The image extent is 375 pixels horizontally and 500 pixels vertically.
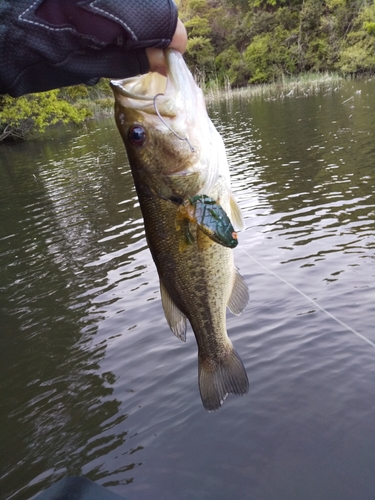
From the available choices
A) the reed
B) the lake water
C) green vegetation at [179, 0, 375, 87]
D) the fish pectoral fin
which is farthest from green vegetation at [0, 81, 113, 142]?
the fish pectoral fin

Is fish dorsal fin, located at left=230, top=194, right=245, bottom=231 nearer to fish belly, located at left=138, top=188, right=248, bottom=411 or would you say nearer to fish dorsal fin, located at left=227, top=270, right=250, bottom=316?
fish belly, located at left=138, top=188, right=248, bottom=411

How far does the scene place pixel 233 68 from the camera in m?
57.2

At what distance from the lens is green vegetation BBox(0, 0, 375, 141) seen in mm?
40634

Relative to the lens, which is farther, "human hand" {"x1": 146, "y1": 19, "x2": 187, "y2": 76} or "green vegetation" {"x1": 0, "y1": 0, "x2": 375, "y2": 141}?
"green vegetation" {"x1": 0, "y1": 0, "x2": 375, "y2": 141}

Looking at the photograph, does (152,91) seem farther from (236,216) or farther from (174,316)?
(174,316)

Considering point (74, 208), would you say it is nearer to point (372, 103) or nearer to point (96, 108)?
point (372, 103)

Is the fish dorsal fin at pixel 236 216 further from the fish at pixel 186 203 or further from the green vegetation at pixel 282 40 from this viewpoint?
the green vegetation at pixel 282 40

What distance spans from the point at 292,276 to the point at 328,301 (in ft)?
3.21

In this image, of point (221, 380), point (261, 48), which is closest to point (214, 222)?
point (221, 380)

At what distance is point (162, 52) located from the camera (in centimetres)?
190

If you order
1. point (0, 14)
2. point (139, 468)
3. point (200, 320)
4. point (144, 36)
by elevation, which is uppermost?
point (0, 14)

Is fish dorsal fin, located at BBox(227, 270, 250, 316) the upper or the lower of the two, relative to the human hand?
lower

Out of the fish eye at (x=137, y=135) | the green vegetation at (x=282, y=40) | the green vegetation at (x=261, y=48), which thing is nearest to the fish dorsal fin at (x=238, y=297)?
the fish eye at (x=137, y=135)

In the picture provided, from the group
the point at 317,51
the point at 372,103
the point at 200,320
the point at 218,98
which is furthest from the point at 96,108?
the point at 200,320
